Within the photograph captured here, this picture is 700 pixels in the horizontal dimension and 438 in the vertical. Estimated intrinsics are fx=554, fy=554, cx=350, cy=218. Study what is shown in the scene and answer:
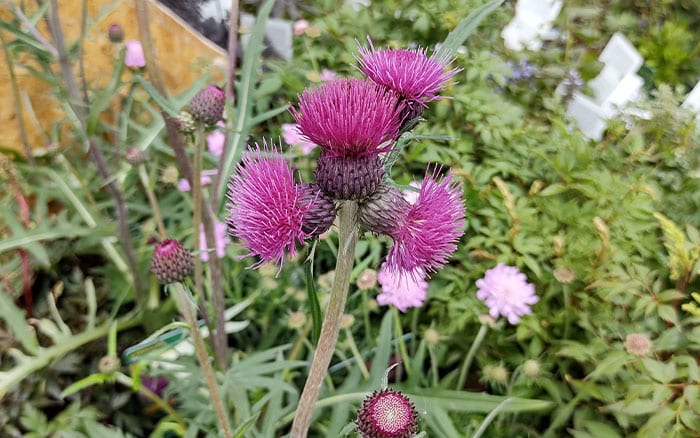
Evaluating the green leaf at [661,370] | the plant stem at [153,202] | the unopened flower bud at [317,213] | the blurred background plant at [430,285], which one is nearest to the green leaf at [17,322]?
the blurred background plant at [430,285]

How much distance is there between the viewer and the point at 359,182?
62cm

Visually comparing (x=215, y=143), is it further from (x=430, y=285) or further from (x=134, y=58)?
(x=430, y=285)

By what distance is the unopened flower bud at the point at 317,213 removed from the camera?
64cm

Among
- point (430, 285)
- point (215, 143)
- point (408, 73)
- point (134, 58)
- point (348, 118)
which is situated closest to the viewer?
point (348, 118)

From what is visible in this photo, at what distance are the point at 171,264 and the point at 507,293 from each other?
73 centimetres

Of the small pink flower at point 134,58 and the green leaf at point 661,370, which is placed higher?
the small pink flower at point 134,58

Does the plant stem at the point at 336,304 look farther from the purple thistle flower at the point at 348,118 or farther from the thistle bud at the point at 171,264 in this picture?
the thistle bud at the point at 171,264

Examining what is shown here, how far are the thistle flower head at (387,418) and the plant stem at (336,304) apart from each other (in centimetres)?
8

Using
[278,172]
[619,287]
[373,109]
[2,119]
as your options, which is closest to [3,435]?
[2,119]

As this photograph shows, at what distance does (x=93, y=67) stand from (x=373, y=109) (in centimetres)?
165

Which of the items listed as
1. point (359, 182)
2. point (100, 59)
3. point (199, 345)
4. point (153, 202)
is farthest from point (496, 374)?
point (100, 59)

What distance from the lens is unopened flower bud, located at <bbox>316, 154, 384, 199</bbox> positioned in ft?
2.02

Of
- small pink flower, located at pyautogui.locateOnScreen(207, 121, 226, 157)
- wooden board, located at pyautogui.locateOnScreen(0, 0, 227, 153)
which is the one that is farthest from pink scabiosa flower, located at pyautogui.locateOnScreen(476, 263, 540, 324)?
wooden board, located at pyautogui.locateOnScreen(0, 0, 227, 153)

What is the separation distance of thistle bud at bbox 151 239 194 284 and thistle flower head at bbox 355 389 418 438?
1.26ft
